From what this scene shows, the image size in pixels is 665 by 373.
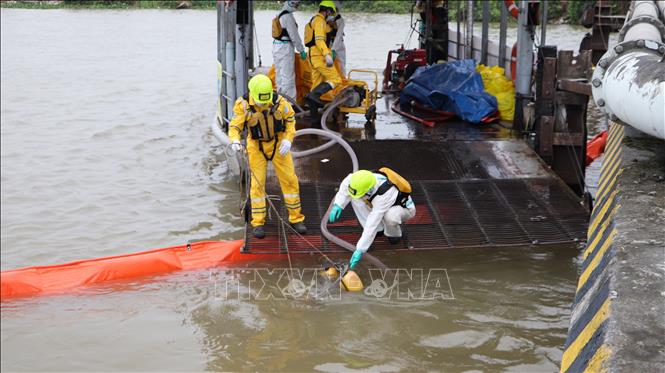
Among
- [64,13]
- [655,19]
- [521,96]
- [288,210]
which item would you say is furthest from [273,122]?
[64,13]

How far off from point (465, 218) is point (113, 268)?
11.3 feet

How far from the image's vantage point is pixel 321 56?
9.93 meters

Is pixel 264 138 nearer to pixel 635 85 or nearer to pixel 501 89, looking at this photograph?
pixel 635 85

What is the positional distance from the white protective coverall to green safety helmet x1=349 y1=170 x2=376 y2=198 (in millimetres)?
85

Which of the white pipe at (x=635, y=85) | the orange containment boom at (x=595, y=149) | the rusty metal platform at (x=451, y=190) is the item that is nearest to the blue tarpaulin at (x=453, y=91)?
the rusty metal platform at (x=451, y=190)

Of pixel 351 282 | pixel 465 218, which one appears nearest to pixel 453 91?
pixel 465 218

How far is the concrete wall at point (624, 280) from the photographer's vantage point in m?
2.73

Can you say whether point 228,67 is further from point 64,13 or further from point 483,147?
point 64,13

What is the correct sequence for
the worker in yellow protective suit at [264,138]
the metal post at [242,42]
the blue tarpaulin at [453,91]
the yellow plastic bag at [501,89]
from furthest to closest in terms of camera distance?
the yellow plastic bag at [501,89]
the blue tarpaulin at [453,91]
the metal post at [242,42]
the worker in yellow protective suit at [264,138]

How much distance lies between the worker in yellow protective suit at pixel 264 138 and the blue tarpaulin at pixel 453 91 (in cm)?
392

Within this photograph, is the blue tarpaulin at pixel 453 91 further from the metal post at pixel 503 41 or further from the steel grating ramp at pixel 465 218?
the steel grating ramp at pixel 465 218

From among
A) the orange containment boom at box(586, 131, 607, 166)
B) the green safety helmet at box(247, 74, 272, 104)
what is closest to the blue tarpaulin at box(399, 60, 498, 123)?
the orange containment boom at box(586, 131, 607, 166)

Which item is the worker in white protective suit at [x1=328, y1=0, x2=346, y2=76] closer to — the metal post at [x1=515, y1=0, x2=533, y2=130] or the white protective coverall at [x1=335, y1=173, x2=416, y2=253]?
the metal post at [x1=515, y1=0, x2=533, y2=130]

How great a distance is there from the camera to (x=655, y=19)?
6164 mm
